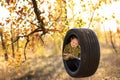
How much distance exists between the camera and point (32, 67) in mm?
27484

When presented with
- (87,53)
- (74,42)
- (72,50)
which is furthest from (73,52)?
(87,53)

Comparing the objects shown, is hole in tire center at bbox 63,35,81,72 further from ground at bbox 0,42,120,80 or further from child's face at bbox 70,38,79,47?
ground at bbox 0,42,120,80

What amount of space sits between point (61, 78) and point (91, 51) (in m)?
14.8

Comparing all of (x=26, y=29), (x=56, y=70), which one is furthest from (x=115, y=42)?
(x=26, y=29)

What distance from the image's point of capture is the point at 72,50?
10.1 m

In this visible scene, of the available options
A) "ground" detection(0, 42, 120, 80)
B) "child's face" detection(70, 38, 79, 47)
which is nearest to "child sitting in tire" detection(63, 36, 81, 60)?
"child's face" detection(70, 38, 79, 47)

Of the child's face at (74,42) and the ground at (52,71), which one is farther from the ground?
the child's face at (74,42)

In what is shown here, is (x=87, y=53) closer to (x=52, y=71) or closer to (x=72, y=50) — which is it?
(x=72, y=50)

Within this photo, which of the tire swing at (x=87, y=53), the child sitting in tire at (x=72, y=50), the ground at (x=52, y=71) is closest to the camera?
the tire swing at (x=87, y=53)

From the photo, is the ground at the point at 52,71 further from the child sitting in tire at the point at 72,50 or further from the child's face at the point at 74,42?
the child's face at the point at 74,42

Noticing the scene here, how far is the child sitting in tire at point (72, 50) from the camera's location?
32.1ft

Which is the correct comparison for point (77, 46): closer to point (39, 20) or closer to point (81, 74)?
point (81, 74)

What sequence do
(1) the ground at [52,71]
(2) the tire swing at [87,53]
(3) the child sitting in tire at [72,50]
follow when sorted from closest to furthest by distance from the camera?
(2) the tire swing at [87,53] → (3) the child sitting in tire at [72,50] → (1) the ground at [52,71]

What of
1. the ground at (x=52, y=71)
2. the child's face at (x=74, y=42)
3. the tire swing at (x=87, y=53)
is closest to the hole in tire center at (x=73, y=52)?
the child's face at (x=74, y=42)
